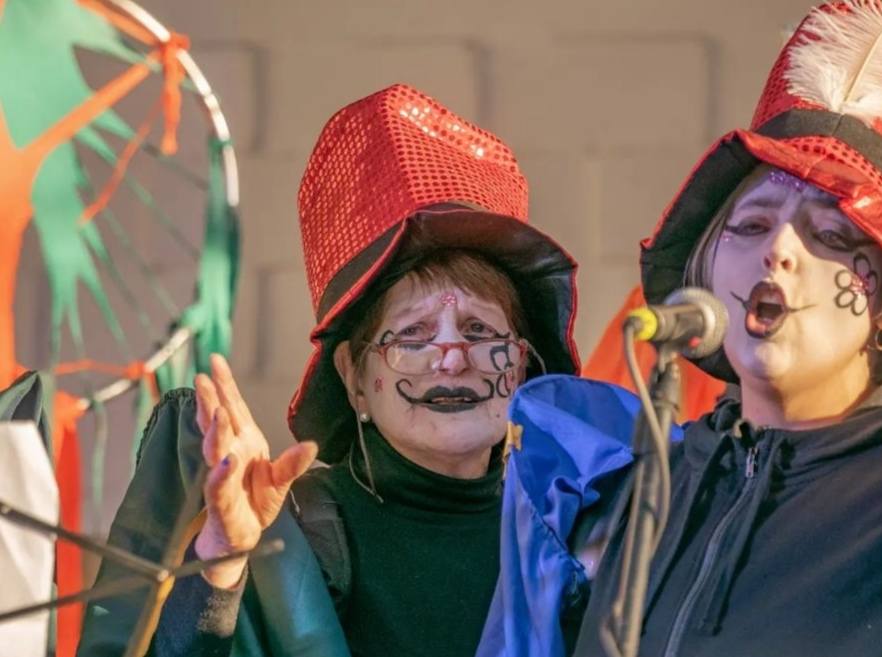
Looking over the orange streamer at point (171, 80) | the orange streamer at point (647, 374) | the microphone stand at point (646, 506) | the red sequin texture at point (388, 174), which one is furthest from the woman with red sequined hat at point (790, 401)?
the orange streamer at point (171, 80)

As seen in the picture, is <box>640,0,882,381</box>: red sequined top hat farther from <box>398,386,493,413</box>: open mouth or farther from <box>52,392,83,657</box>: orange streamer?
<box>52,392,83,657</box>: orange streamer

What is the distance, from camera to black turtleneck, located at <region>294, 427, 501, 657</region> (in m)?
1.82

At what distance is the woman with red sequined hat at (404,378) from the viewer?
182 centimetres

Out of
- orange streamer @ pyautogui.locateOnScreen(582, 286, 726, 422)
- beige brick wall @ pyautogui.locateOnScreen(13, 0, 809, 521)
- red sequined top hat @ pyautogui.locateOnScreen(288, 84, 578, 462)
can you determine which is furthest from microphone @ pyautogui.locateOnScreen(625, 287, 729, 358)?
beige brick wall @ pyautogui.locateOnScreen(13, 0, 809, 521)

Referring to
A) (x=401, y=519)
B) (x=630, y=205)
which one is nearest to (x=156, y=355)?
(x=401, y=519)

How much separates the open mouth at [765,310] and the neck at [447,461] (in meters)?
0.50

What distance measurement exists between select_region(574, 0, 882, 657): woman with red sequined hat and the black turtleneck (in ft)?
1.12

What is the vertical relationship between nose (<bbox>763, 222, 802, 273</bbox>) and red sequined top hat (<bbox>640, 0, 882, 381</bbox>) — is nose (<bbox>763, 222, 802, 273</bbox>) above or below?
below

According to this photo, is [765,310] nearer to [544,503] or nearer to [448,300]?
[544,503]

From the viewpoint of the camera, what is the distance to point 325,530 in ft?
6.15

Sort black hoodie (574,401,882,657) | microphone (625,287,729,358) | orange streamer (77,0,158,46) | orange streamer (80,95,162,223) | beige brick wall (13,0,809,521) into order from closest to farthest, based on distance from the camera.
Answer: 1. microphone (625,287,729,358)
2. black hoodie (574,401,882,657)
3. orange streamer (77,0,158,46)
4. orange streamer (80,95,162,223)
5. beige brick wall (13,0,809,521)

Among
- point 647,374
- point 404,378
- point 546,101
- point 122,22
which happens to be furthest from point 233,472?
point 546,101

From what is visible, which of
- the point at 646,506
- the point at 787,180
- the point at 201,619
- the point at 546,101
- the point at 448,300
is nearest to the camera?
the point at 646,506

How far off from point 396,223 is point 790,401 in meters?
0.58
